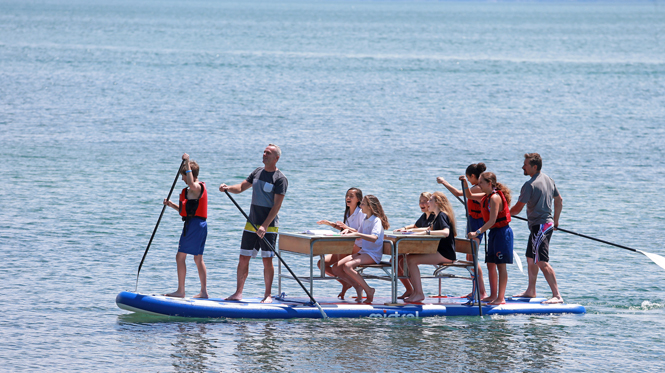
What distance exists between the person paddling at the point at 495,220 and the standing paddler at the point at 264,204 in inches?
89.7

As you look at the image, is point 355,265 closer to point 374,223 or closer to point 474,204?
point 374,223

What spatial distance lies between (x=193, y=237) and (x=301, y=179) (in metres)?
13.0

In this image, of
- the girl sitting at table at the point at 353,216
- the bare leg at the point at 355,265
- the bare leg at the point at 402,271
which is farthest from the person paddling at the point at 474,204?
the bare leg at the point at 355,265

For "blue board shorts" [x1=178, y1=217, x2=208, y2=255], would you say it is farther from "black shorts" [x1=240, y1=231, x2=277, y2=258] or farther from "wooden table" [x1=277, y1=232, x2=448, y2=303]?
"wooden table" [x1=277, y1=232, x2=448, y2=303]

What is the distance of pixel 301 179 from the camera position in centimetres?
2402

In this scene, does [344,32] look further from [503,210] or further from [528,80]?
[503,210]

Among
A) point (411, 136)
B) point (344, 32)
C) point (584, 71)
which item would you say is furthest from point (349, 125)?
point (344, 32)

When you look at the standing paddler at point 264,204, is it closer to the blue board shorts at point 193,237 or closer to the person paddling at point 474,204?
the blue board shorts at point 193,237

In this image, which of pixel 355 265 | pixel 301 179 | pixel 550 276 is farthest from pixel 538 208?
pixel 301 179

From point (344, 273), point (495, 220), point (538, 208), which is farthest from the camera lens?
point (538, 208)

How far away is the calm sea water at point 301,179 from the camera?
1061 centimetres

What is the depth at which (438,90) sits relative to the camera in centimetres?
5075

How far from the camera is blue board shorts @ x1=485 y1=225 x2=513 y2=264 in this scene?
11367 mm

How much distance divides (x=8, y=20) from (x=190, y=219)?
107671mm
